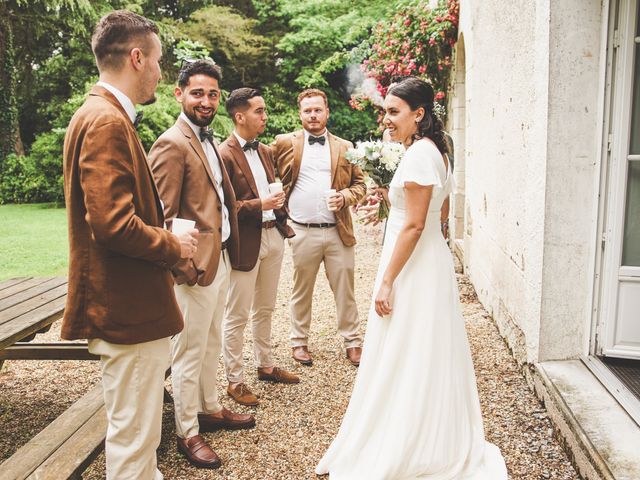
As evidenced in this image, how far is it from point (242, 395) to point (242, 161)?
1.69 metres

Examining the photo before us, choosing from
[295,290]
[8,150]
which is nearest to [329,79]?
[8,150]

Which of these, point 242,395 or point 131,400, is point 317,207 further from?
point 131,400

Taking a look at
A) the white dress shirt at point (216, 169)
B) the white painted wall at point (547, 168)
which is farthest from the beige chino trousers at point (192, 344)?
the white painted wall at point (547, 168)

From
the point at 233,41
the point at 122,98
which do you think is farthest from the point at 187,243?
the point at 233,41

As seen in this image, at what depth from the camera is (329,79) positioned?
2253 cm

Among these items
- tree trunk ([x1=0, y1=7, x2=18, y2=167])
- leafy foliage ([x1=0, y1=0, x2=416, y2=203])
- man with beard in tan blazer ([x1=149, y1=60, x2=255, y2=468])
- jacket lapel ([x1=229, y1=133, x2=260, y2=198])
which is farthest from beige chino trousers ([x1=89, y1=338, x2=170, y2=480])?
tree trunk ([x1=0, y1=7, x2=18, y2=167])

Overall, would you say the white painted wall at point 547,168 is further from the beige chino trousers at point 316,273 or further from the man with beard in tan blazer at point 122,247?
the man with beard in tan blazer at point 122,247

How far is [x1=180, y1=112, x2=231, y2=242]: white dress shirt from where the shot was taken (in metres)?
3.36

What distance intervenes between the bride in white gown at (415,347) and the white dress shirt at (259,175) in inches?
56.7

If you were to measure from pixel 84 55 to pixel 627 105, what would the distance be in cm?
1973

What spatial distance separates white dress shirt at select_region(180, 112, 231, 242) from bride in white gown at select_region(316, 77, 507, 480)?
1.06 meters

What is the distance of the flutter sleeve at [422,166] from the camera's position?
2783 millimetres

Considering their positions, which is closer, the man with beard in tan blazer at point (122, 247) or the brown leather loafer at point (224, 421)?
the man with beard in tan blazer at point (122, 247)

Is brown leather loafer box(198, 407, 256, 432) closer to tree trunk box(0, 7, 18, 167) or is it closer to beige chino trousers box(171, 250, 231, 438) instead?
beige chino trousers box(171, 250, 231, 438)
